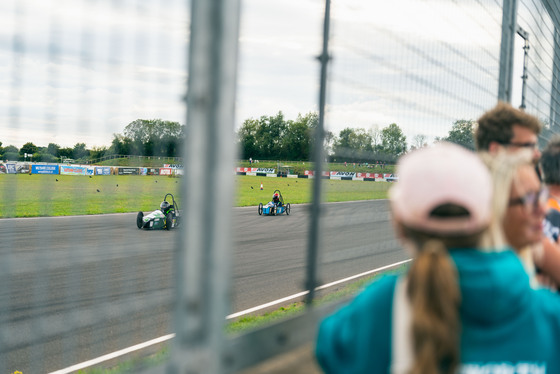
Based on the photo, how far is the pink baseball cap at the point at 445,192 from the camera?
41.6 inches

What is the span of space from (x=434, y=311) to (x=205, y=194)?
0.61 meters

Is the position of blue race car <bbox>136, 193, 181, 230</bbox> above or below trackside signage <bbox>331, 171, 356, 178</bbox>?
below

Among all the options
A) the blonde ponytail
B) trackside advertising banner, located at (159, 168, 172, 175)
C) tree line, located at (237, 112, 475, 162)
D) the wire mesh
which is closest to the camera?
the blonde ponytail

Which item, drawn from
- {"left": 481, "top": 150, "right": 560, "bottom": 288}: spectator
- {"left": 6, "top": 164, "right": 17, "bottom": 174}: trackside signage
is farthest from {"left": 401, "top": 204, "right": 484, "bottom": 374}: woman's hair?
{"left": 6, "top": 164, "right": 17, "bottom": 174}: trackside signage

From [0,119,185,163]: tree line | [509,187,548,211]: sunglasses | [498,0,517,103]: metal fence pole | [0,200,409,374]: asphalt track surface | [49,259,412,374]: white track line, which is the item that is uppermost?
[498,0,517,103]: metal fence pole

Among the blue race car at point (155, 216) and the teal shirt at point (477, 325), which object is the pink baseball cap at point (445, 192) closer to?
the teal shirt at point (477, 325)

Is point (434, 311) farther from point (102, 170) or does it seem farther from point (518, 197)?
point (102, 170)

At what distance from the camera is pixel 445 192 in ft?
3.46

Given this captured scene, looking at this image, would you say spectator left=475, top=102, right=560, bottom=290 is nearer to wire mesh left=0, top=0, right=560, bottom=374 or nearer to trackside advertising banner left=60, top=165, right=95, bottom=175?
wire mesh left=0, top=0, right=560, bottom=374

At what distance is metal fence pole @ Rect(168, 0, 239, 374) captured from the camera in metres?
1.34

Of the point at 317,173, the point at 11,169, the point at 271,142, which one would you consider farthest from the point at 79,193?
the point at 271,142

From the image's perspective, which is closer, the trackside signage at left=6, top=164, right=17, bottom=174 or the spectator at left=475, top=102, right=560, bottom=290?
the trackside signage at left=6, top=164, right=17, bottom=174

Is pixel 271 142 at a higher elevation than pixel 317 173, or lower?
higher

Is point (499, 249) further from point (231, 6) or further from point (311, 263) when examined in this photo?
point (311, 263)
